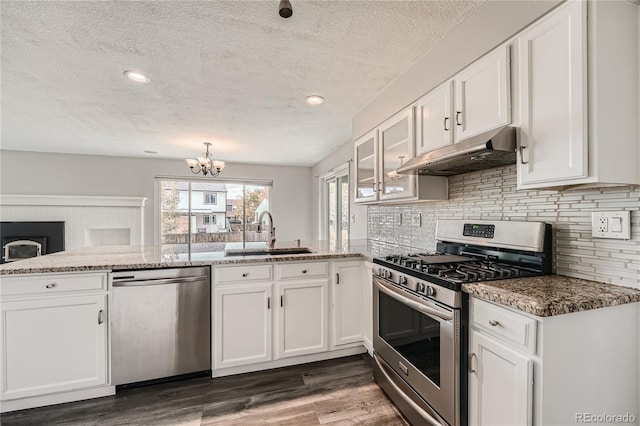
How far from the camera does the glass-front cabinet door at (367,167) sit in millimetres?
2635

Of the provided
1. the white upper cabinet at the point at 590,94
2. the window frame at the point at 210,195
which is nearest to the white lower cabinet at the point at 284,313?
the white upper cabinet at the point at 590,94

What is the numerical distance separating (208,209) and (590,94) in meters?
6.02

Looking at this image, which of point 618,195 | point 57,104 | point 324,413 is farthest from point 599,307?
point 57,104

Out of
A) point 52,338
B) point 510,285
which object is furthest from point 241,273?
point 510,285

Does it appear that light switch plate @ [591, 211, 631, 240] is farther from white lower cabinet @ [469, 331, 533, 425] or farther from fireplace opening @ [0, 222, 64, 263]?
fireplace opening @ [0, 222, 64, 263]

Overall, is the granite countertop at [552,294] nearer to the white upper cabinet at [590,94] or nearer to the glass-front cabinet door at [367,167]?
the white upper cabinet at [590,94]

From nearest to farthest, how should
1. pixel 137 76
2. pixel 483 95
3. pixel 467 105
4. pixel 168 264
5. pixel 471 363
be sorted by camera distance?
pixel 471 363
pixel 483 95
pixel 467 105
pixel 168 264
pixel 137 76

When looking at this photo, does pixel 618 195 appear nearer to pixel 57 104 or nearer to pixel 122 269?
pixel 122 269

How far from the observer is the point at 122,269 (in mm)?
1920

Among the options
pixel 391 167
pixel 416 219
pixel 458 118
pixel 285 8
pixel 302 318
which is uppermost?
pixel 285 8

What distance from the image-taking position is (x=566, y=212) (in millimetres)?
1395

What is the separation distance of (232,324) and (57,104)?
2850 millimetres

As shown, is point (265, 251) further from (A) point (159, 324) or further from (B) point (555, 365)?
(B) point (555, 365)

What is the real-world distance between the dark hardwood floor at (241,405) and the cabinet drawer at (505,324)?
94 centimetres
